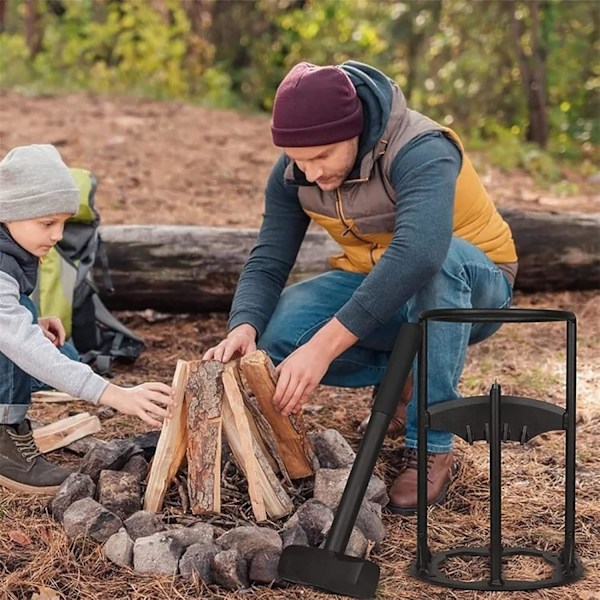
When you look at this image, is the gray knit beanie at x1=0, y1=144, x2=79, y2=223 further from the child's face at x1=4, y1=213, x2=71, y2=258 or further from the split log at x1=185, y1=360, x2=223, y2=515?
the split log at x1=185, y1=360, x2=223, y2=515

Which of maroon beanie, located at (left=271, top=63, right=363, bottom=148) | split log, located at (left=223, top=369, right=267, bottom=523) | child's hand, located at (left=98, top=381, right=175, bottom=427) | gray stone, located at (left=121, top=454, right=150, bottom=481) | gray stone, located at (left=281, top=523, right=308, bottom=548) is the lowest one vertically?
gray stone, located at (left=121, top=454, right=150, bottom=481)

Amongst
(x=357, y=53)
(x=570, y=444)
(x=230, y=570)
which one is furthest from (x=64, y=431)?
(x=357, y=53)

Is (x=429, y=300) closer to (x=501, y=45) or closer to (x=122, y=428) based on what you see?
(x=122, y=428)

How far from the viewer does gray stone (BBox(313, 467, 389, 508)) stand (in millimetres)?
2842

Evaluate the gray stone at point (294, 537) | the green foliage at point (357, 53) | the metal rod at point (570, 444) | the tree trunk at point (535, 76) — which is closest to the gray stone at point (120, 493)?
the gray stone at point (294, 537)

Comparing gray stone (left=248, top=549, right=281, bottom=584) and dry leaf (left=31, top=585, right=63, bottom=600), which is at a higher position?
gray stone (left=248, top=549, right=281, bottom=584)

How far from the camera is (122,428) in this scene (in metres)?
3.66

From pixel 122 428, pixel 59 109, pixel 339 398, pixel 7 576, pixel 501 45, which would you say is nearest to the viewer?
pixel 7 576

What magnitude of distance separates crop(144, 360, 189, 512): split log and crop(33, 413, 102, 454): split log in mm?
620

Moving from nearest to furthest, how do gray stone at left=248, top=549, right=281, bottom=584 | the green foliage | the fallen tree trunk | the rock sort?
gray stone at left=248, top=549, right=281, bottom=584, the rock, the fallen tree trunk, the green foliage

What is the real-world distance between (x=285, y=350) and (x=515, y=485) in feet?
2.84

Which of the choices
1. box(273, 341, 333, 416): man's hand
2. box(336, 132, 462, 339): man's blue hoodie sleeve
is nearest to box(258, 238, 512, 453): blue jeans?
box(336, 132, 462, 339): man's blue hoodie sleeve

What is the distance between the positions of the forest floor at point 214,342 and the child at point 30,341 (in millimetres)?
156

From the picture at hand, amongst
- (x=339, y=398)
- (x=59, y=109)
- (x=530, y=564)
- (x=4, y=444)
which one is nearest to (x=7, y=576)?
(x=4, y=444)
